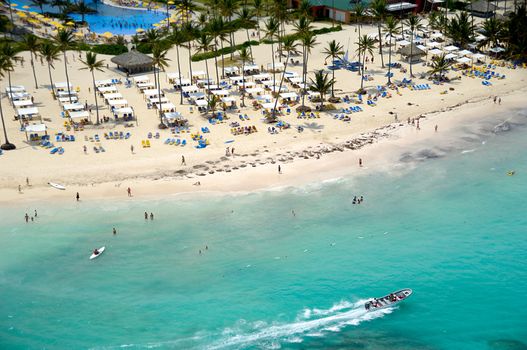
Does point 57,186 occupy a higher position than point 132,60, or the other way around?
point 132,60

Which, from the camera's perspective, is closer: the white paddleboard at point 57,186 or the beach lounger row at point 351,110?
the white paddleboard at point 57,186

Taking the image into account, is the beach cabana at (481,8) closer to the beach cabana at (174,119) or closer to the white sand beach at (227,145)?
the white sand beach at (227,145)

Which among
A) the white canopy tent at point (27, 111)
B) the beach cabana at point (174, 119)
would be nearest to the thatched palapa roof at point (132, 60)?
the white canopy tent at point (27, 111)

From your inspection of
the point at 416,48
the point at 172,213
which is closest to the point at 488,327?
the point at 172,213

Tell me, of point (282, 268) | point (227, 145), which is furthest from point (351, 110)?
point (282, 268)

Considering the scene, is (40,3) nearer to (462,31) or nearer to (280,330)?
(462,31)

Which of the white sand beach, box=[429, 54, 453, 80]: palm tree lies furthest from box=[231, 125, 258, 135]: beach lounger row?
box=[429, 54, 453, 80]: palm tree

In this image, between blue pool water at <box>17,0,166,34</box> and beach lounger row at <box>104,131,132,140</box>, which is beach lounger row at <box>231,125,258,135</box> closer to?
beach lounger row at <box>104,131,132,140</box>
